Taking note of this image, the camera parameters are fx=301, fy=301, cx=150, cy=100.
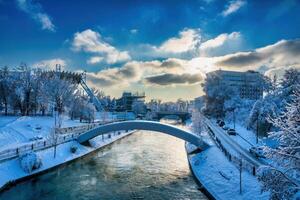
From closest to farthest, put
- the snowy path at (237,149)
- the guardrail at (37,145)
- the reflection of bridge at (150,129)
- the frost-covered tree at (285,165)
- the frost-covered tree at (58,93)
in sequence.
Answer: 1. the frost-covered tree at (285,165)
2. the guardrail at (37,145)
3. the snowy path at (237,149)
4. the reflection of bridge at (150,129)
5. the frost-covered tree at (58,93)

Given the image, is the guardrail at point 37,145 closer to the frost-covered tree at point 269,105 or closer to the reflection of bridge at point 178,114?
the frost-covered tree at point 269,105

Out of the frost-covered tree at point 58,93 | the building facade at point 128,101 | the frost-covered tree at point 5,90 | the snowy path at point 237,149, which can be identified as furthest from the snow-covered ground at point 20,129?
the building facade at point 128,101

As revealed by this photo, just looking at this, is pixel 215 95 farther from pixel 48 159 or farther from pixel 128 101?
pixel 128 101

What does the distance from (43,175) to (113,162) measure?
43.4 feet

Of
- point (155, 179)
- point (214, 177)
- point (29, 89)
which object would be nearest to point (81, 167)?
point (155, 179)

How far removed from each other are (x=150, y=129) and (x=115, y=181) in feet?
64.0

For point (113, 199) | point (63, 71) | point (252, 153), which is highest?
point (63, 71)

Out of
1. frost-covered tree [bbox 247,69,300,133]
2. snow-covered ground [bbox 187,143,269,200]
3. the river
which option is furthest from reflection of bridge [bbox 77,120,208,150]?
frost-covered tree [bbox 247,69,300,133]

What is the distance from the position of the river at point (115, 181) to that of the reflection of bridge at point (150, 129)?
12.6ft

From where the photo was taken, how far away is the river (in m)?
30.7

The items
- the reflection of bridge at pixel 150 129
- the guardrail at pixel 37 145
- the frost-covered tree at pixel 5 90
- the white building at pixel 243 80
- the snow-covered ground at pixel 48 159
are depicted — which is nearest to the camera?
the snow-covered ground at pixel 48 159

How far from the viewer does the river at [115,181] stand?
101 ft

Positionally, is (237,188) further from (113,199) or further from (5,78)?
(5,78)

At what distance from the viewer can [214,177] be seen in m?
34.6
